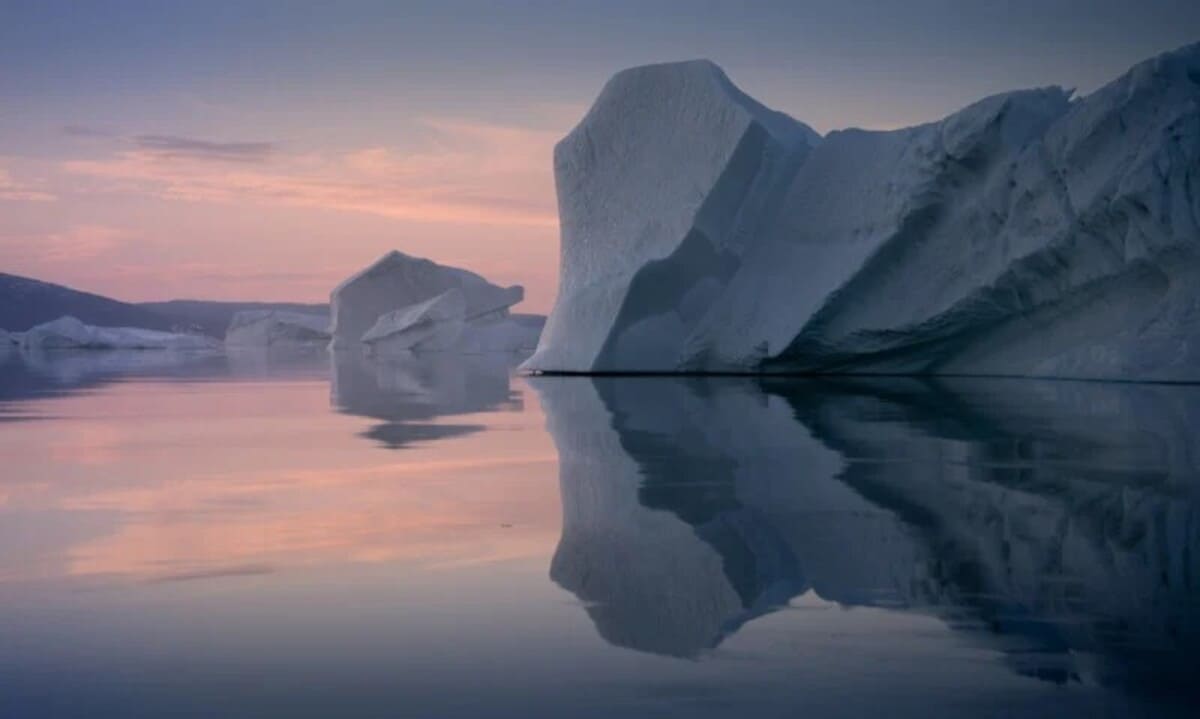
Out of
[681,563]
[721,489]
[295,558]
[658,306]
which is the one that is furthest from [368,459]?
[658,306]

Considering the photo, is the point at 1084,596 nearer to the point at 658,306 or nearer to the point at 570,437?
the point at 570,437

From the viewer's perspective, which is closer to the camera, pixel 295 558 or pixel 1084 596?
pixel 1084 596

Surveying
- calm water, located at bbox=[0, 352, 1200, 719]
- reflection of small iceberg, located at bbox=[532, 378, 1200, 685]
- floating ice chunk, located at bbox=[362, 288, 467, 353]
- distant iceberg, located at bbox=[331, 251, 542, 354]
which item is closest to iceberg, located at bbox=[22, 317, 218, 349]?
distant iceberg, located at bbox=[331, 251, 542, 354]

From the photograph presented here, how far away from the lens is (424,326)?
34.4 metres

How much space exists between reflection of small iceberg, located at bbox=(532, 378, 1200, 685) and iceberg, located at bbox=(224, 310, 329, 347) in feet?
143

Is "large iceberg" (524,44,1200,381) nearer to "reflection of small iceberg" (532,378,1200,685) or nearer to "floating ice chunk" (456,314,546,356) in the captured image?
"reflection of small iceberg" (532,378,1200,685)

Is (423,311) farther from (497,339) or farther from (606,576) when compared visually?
(606,576)

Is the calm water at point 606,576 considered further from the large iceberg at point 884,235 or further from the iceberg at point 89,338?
the iceberg at point 89,338

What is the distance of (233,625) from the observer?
2682 millimetres

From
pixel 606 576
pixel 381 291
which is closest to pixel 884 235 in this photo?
pixel 606 576

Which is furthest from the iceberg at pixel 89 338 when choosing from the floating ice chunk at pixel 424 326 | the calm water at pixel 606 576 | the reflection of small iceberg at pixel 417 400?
the calm water at pixel 606 576

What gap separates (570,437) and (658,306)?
814cm

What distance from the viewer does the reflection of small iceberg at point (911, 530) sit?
8.70ft

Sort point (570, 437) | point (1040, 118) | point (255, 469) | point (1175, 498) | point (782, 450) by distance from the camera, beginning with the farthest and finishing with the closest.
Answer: point (1040, 118) < point (570, 437) < point (782, 450) < point (255, 469) < point (1175, 498)
